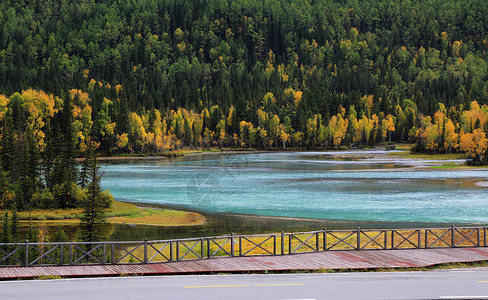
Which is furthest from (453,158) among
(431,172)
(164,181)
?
(164,181)

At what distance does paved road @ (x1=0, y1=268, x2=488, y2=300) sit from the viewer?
24.6 m

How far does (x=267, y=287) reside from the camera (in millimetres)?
26328

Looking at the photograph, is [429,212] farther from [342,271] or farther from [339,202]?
[342,271]

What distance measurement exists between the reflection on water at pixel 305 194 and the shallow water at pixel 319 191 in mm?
113

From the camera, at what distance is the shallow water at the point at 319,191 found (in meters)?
71.3

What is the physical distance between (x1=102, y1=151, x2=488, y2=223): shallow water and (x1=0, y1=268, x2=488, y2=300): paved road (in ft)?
123

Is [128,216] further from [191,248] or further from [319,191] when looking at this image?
[191,248]

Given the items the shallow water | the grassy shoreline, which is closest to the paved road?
the grassy shoreline

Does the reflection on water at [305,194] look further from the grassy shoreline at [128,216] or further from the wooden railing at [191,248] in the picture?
the wooden railing at [191,248]

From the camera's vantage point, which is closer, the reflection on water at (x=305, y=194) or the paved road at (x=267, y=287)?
the paved road at (x=267, y=287)

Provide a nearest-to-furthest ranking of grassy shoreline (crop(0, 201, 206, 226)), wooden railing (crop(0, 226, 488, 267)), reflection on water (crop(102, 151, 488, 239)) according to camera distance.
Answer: wooden railing (crop(0, 226, 488, 267)), reflection on water (crop(102, 151, 488, 239)), grassy shoreline (crop(0, 201, 206, 226))

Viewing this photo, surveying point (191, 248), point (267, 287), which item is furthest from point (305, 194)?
point (267, 287)

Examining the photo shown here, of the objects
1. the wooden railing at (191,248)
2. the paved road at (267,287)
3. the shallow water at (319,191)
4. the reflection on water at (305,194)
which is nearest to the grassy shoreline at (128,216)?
the reflection on water at (305,194)

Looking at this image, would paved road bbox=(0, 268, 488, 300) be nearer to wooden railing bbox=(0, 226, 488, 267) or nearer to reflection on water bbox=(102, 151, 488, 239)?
wooden railing bbox=(0, 226, 488, 267)
